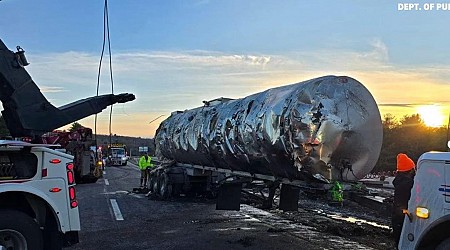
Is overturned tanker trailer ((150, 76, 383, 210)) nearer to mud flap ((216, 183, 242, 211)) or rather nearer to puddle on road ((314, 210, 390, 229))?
mud flap ((216, 183, 242, 211))

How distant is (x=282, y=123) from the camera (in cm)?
957

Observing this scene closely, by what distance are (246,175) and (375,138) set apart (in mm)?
3460

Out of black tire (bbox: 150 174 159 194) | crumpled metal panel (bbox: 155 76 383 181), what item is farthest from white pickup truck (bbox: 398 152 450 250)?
black tire (bbox: 150 174 159 194)

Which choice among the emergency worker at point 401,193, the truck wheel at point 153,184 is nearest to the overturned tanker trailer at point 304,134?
the emergency worker at point 401,193

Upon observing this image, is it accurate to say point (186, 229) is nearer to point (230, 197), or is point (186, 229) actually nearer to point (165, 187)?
point (230, 197)

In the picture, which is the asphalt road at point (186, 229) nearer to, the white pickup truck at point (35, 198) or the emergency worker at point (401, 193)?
the emergency worker at point (401, 193)

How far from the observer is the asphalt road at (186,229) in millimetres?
9500

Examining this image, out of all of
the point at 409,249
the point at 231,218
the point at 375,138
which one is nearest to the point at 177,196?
the point at 231,218

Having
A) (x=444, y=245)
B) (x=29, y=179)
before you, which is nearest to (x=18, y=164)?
(x=29, y=179)

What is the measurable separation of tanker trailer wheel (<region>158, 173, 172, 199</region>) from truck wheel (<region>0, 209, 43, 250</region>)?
37.4ft

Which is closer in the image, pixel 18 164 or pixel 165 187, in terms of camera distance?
pixel 18 164

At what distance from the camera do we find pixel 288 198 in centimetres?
1091

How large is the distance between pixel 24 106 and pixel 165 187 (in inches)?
438

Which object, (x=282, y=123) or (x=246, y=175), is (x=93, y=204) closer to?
(x=246, y=175)
